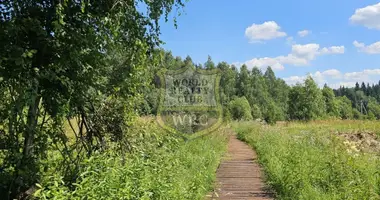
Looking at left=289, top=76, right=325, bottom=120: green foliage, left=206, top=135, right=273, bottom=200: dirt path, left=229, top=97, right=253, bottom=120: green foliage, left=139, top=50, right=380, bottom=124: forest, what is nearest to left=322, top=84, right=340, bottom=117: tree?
left=139, top=50, right=380, bottom=124: forest

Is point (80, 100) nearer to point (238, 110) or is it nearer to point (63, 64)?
point (63, 64)

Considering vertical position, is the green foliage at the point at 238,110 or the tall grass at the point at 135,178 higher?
the green foliage at the point at 238,110

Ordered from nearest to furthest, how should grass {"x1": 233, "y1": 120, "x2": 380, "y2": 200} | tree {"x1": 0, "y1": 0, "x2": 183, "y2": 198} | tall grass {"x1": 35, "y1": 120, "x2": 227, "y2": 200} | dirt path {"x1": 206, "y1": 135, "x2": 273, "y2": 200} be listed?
1. tall grass {"x1": 35, "y1": 120, "x2": 227, "y2": 200}
2. tree {"x1": 0, "y1": 0, "x2": 183, "y2": 198}
3. grass {"x1": 233, "y1": 120, "x2": 380, "y2": 200}
4. dirt path {"x1": 206, "y1": 135, "x2": 273, "y2": 200}

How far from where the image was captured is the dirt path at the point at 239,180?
669 cm

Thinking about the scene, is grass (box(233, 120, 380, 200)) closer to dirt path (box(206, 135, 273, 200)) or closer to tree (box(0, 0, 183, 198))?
dirt path (box(206, 135, 273, 200))

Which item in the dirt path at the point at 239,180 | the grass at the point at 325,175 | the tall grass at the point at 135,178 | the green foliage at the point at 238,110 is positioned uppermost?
the green foliage at the point at 238,110

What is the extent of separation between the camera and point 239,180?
803 centimetres

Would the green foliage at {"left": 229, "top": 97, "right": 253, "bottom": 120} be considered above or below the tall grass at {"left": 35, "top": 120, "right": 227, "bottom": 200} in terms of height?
above

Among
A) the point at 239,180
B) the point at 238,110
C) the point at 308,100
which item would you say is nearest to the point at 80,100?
the point at 239,180

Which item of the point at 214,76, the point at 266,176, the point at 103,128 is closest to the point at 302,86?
the point at 214,76

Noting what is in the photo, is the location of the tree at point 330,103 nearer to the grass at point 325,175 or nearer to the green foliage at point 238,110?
the green foliage at point 238,110

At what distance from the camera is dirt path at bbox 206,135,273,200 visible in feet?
22.0

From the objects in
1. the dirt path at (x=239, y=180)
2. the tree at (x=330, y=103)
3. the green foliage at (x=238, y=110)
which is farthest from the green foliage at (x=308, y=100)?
the dirt path at (x=239, y=180)

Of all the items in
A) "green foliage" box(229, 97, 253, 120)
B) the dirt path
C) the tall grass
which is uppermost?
"green foliage" box(229, 97, 253, 120)
